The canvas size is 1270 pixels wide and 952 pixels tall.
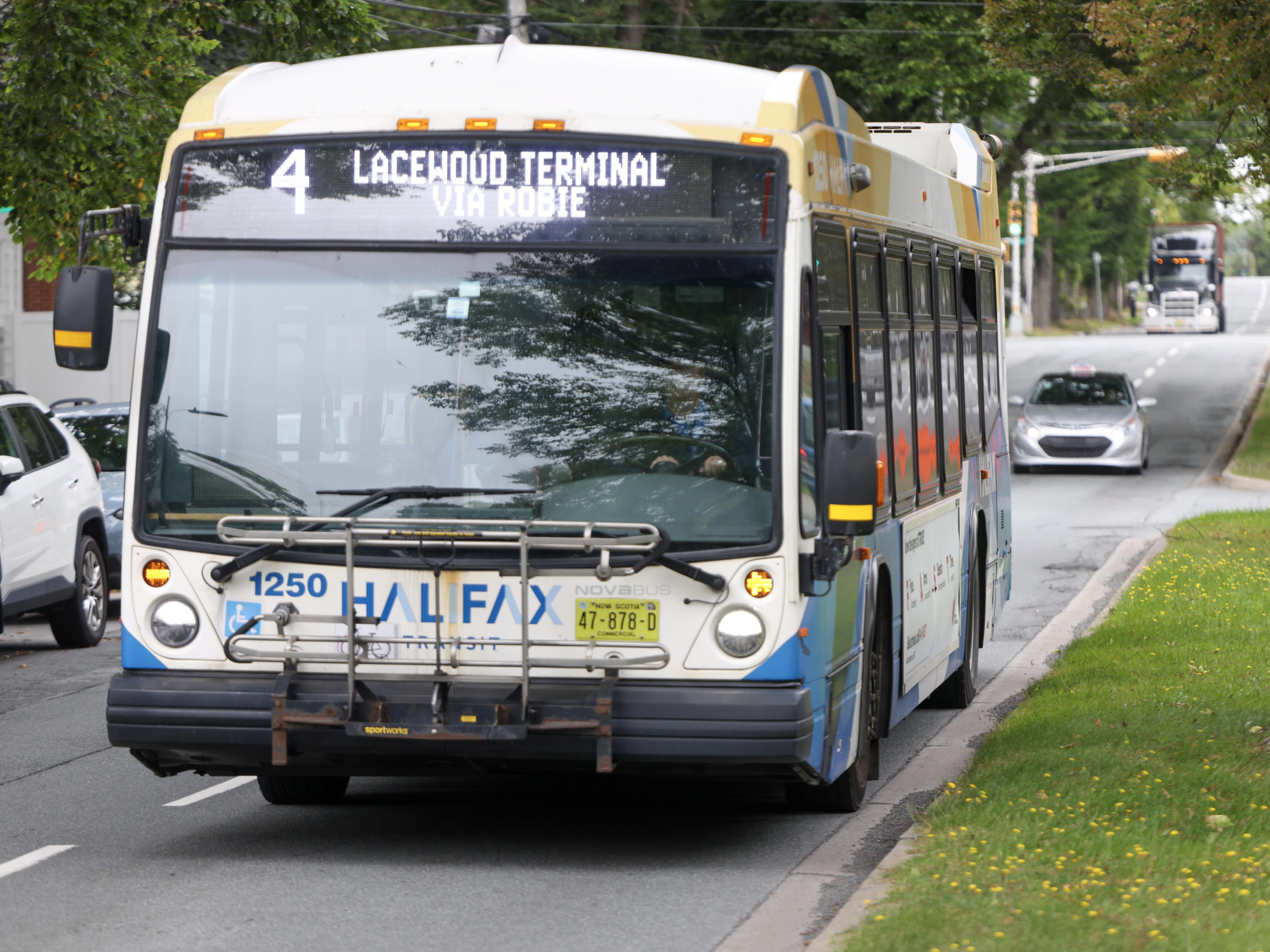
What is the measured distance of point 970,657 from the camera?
38.7 feet

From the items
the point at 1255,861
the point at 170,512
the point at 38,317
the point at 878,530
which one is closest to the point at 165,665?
the point at 170,512

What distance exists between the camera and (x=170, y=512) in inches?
287

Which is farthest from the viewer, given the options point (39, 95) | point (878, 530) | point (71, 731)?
point (39, 95)

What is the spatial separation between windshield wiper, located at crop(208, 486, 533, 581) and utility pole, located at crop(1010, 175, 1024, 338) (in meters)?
49.8

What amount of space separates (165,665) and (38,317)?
30888 mm

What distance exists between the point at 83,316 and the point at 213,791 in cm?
283

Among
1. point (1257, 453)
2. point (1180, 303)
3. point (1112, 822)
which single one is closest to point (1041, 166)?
point (1180, 303)

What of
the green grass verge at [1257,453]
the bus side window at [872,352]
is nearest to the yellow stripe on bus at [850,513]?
the bus side window at [872,352]

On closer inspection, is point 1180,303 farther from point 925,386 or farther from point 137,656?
point 137,656

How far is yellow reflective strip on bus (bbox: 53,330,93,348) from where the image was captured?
7254 mm

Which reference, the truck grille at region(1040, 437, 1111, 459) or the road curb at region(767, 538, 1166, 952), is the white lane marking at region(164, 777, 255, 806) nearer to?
the road curb at region(767, 538, 1166, 952)

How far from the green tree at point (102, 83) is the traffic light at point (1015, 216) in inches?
1595

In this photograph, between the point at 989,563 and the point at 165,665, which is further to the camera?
the point at 989,563

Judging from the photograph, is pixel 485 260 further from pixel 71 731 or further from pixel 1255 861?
pixel 71 731
